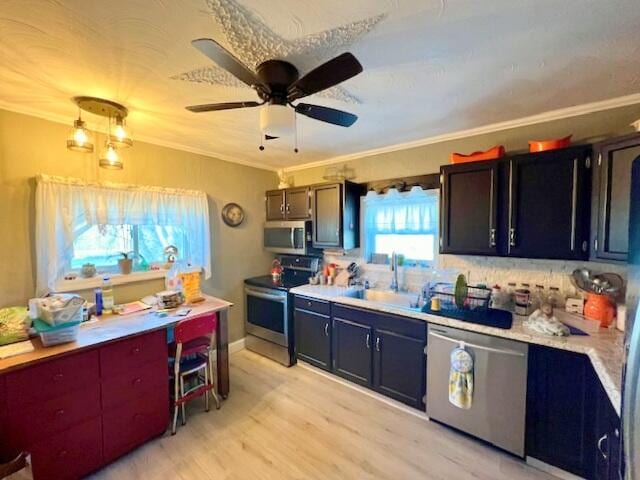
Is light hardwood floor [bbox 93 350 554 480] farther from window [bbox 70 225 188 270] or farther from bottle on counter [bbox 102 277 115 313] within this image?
window [bbox 70 225 188 270]

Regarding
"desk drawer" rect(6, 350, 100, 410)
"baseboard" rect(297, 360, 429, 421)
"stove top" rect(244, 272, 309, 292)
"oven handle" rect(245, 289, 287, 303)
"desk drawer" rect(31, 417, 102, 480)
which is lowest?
"baseboard" rect(297, 360, 429, 421)

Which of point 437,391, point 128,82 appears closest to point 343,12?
point 128,82

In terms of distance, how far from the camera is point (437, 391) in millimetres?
2131

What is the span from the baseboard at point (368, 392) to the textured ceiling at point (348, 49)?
2.44 metres

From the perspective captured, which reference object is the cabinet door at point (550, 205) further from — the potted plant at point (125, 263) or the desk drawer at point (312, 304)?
the potted plant at point (125, 263)

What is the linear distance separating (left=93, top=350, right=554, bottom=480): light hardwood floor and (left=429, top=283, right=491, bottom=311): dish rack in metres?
0.96

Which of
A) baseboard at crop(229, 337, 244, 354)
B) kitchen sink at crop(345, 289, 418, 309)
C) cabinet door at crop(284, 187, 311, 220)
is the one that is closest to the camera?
kitchen sink at crop(345, 289, 418, 309)

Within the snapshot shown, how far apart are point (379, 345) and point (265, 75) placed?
2.21 meters

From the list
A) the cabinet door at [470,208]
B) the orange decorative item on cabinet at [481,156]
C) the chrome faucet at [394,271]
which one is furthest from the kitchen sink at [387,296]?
the orange decorative item on cabinet at [481,156]

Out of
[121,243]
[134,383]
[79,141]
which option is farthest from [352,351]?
[79,141]

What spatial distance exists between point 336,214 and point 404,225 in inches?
29.6

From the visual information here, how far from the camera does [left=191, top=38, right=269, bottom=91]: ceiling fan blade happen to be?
98 cm

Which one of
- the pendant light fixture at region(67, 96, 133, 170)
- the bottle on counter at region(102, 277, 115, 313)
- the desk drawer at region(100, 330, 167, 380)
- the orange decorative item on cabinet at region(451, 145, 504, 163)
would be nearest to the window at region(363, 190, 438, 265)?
the orange decorative item on cabinet at region(451, 145, 504, 163)

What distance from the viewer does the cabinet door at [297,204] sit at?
3.31 metres
